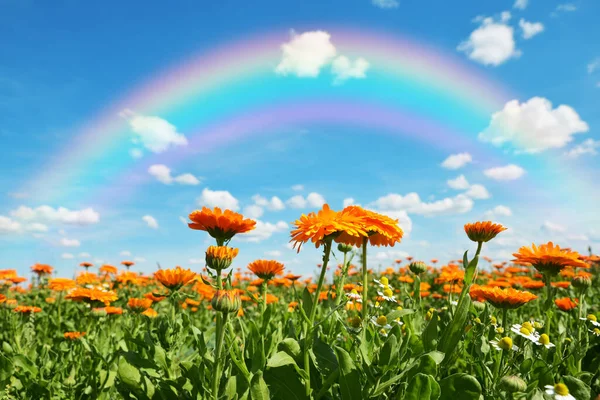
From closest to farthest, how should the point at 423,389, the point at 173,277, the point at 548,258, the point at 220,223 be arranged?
the point at 423,389 < the point at 220,223 < the point at 548,258 < the point at 173,277

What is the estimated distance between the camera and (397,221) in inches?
75.6

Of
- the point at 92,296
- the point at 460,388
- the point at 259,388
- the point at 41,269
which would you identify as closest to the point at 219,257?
the point at 259,388

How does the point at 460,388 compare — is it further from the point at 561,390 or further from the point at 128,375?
the point at 128,375

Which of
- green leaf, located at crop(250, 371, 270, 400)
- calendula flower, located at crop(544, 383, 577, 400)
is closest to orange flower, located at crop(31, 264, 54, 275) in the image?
green leaf, located at crop(250, 371, 270, 400)

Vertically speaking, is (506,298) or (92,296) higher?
(506,298)

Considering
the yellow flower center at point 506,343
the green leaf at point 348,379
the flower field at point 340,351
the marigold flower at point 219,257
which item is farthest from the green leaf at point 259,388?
the yellow flower center at point 506,343

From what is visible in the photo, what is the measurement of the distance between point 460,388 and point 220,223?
3.82 feet

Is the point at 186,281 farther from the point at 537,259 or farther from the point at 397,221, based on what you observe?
the point at 537,259

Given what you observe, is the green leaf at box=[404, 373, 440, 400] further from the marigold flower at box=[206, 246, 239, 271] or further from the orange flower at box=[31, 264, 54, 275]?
the orange flower at box=[31, 264, 54, 275]

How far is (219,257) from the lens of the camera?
1671 millimetres

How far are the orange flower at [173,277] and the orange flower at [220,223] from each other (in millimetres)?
493

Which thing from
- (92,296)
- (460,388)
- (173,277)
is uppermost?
(173,277)

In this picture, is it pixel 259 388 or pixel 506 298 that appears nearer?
pixel 259 388

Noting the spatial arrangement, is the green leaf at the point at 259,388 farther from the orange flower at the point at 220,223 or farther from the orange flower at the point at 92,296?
the orange flower at the point at 92,296
